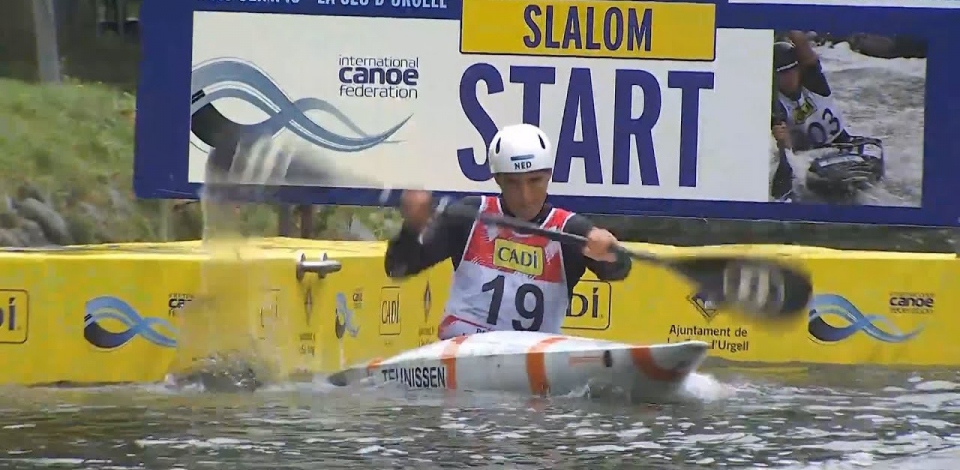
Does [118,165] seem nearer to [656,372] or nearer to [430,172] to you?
[430,172]

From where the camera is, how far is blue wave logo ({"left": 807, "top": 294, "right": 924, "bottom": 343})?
1077 centimetres

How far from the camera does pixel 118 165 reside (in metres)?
17.2

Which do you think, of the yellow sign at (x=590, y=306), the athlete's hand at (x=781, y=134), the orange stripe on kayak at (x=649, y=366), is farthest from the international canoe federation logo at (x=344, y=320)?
the athlete's hand at (x=781, y=134)

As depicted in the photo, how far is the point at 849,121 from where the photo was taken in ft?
39.4

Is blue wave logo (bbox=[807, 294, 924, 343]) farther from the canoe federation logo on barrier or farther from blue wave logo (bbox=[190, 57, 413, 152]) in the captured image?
blue wave logo (bbox=[190, 57, 413, 152])

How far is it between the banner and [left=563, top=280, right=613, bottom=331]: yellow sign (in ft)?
3.86

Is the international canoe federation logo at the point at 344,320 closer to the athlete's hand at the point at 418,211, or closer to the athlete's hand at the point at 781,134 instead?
the athlete's hand at the point at 418,211

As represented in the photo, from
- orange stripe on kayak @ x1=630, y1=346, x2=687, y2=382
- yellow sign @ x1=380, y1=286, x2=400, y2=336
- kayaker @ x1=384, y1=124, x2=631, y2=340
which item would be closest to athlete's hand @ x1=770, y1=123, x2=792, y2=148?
yellow sign @ x1=380, y1=286, x2=400, y2=336

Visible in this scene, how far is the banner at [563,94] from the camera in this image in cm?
1178

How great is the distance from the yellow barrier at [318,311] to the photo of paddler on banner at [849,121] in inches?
38.6

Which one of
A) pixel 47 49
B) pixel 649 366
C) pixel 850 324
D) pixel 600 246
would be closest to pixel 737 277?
pixel 600 246

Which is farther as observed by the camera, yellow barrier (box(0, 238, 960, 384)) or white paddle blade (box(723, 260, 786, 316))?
yellow barrier (box(0, 238, 960, 384))

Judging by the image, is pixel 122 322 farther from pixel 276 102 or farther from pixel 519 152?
pixel 276 102

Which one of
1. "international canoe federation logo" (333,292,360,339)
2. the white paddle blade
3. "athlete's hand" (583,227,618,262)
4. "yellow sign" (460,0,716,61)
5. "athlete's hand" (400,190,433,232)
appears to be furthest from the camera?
"yellow sign" (460,0,716,61)
